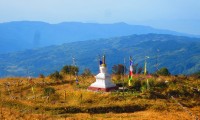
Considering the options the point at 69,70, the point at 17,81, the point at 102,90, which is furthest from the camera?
the point at 69,70

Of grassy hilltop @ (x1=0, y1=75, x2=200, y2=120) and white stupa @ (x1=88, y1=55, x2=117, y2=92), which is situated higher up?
white stupa @ (x1=88, y1=55, x2=117, y2=92)

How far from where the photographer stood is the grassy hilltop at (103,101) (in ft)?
85.0

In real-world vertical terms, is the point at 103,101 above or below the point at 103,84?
below

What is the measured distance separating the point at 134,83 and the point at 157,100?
212 inches

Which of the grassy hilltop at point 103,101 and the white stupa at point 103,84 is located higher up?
the white stupa at point 103,84

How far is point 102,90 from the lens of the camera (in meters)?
34.0

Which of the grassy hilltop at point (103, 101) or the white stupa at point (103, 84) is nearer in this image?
the grassy hilltop at point (103, 101)

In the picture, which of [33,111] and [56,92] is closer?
[33,111]

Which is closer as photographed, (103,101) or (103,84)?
(103,101)

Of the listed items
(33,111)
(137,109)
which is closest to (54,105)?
(33,111)

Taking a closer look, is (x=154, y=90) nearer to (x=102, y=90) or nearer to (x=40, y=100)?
(x=102, y=90)

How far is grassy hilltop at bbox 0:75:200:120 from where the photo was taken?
25906 mm

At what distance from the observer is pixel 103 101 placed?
30.8 m

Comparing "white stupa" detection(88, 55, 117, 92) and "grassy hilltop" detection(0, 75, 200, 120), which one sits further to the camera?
"white stupa" detection(88, 55, 117, 92)
